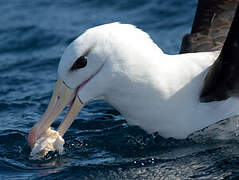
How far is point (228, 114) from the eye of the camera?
23.1 ft

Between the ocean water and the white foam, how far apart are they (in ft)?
0.26

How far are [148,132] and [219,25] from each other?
6.74ft

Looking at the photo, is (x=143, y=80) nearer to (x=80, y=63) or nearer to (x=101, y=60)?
(x=101, y=60)

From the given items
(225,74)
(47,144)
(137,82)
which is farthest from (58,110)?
(225,74)

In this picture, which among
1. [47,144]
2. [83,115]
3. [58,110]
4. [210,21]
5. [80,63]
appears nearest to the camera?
[80,63]

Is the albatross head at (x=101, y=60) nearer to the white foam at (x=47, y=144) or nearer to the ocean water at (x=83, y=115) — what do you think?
the white foam at (x=47, y=144)

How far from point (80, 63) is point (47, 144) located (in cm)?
91

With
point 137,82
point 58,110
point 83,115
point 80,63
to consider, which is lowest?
point 83,115

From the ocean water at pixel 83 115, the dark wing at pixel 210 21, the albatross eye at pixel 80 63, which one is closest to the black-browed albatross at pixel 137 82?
the albatross eye at pixel 80 63

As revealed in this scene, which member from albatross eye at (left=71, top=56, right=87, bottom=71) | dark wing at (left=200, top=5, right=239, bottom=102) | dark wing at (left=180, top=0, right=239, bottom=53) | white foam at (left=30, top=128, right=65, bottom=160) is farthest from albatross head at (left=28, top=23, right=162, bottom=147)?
dark wing at (left=180, top=0, right=239, bottom=53)

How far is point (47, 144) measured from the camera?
281 inches

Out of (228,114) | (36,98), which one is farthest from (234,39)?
(36,98)

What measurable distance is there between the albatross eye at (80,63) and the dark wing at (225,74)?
1.23 meters

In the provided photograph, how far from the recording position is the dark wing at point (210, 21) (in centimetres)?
855
